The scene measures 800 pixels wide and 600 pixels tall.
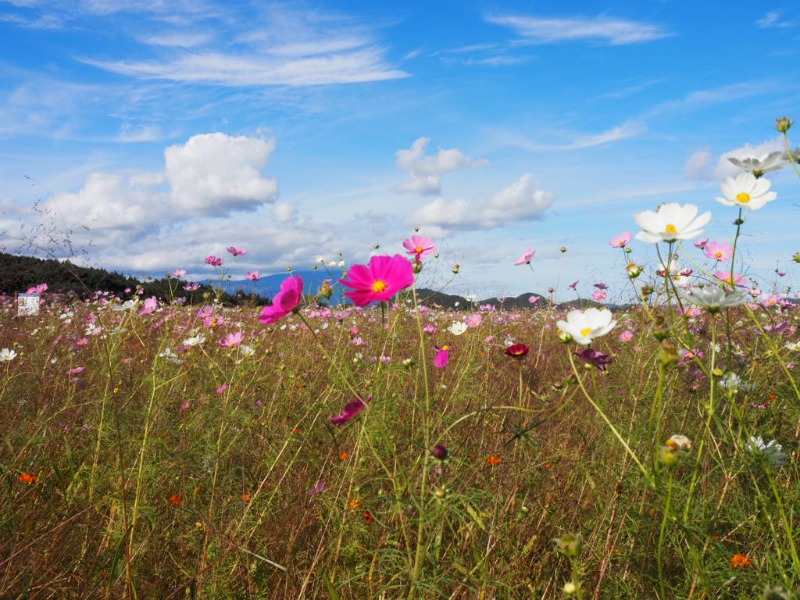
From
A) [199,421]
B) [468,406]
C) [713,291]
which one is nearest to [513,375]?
[468,406]

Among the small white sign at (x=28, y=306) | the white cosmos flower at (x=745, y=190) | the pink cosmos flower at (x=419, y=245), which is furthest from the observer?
the small white sign at (x=28, y=306)

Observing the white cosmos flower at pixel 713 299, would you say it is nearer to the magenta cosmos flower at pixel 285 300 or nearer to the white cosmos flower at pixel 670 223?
the white cosmos flower at pixel 670 223

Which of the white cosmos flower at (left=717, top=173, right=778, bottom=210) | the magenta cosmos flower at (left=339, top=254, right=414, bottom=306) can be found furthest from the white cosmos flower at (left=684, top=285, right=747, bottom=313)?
the magenta cosmos flower at (left=339, top=254, right=414, bottom=306)

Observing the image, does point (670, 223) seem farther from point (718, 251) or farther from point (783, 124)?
point (718, 251)

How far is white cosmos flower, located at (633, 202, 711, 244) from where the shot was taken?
3.67ft

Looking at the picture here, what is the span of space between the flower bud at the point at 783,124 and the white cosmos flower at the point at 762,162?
0.24 ft

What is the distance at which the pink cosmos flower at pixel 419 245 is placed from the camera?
69.9 inches

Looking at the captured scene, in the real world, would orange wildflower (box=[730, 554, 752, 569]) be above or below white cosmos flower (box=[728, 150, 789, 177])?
below

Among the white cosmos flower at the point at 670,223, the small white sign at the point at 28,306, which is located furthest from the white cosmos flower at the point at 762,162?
the small white sign at the point at 28,306

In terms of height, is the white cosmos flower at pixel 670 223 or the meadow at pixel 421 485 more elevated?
the white cosmos flower at pixel 670 223

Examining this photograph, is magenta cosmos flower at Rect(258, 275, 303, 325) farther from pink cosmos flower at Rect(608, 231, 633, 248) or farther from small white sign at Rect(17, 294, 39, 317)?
small white sign at Rect(17, 294, 39, 317)

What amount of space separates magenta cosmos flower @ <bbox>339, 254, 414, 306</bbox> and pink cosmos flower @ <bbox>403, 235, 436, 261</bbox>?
0.50 m

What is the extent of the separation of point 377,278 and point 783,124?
1.12 m

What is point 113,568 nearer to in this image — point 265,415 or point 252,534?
point 252,534
